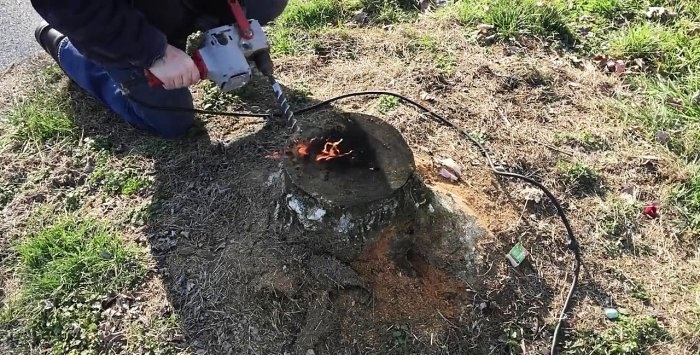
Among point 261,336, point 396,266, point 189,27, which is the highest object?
point 189,27

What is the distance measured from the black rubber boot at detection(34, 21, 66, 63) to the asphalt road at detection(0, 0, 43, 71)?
1.63ft

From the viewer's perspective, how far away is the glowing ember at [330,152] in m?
2.41

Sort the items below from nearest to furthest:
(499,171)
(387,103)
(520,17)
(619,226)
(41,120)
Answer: (619,226), (499,171), (41,120), (387,103), (520,17)

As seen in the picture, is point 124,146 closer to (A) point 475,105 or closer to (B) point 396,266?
(B) point 396,266

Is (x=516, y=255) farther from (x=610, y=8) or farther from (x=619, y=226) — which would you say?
(x=610, y=8)

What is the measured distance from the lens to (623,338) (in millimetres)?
2619

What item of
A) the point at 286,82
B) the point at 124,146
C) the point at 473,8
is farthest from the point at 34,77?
the point at 473,8

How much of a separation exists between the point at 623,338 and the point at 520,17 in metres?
→ 2.15

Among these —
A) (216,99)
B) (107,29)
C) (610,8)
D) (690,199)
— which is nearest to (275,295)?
(107,29)

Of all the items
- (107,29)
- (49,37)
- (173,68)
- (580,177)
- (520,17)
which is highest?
(107,29)

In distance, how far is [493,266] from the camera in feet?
8.88

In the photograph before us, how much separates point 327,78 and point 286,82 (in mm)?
244

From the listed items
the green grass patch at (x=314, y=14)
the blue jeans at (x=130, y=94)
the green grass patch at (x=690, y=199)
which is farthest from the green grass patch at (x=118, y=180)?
the green grass patch at (x=690, y=199)

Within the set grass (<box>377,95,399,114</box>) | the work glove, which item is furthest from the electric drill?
grass (<box>377,95,399,114</box>)
